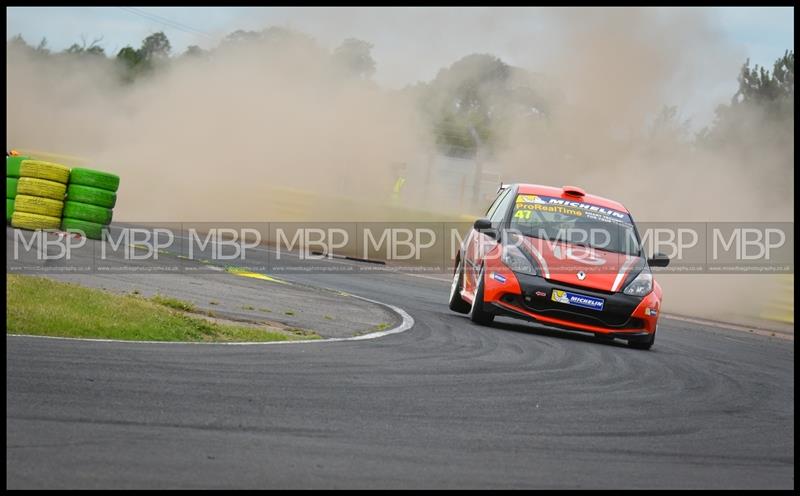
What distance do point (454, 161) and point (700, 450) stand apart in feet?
115

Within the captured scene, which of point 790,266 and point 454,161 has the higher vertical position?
point 454,161

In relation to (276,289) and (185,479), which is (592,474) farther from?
(276,289)

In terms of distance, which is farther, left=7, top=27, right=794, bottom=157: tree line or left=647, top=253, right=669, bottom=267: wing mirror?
left=7, top=27, right=794, bottom=157: tree line

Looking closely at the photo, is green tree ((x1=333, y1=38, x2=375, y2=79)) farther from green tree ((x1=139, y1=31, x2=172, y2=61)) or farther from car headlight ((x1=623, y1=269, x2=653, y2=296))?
car headlight ((x1=623, y1=269, x2=653, y2=296))

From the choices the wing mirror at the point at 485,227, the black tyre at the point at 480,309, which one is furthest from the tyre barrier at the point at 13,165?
the black tyre at the point at 480,309

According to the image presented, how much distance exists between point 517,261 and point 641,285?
123 cm

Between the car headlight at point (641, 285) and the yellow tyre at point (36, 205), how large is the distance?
918cm

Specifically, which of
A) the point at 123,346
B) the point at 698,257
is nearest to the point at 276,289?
the point at 123,346

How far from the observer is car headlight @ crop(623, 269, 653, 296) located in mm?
11891

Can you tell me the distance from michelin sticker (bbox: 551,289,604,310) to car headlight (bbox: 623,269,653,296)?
0.33 meters

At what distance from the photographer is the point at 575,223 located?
12.8 metres

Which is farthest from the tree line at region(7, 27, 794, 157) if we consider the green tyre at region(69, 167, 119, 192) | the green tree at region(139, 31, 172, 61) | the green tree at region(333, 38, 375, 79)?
the green tyre at region(69, 167, 119, 192)

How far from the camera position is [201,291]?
44.1ft

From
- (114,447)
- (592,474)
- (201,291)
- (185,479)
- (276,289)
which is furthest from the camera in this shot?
(276,289)
